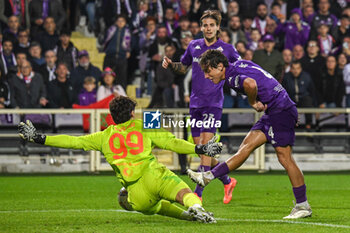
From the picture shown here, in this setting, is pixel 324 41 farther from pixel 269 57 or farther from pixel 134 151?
pixel 134 151

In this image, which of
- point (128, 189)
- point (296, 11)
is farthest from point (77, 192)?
point (296, 11)

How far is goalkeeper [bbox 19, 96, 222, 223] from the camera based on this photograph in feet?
26.3

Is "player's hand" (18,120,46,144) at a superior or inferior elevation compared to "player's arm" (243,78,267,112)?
inferior

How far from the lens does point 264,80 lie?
907 centimetres

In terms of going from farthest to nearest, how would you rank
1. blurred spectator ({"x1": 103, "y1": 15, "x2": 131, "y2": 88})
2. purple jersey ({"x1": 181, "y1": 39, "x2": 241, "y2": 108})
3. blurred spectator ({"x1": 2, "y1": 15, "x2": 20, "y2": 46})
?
blurred spectator ({"x1": 2, "y1": 15, "x2": 20, "y2": 46}), blurred spectator ({"x1": 103, "y1": 15, "x2": 131, "y2": 88}), purple jersey ({"x1": 181, "y1": 39, "x2": 241, "y2": 108})

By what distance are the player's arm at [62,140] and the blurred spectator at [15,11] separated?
516 inches

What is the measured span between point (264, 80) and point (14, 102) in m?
10.5

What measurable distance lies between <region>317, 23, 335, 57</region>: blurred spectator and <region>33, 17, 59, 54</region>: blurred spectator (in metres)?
6.42

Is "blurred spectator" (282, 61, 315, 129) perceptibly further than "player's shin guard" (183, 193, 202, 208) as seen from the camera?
Yes

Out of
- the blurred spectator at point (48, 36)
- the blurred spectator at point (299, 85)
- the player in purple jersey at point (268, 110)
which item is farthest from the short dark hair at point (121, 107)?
the blurred spectator at point (48, 36)

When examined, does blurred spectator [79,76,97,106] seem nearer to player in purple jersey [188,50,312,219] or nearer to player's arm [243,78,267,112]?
player in purple jersey [188,50,312,219]

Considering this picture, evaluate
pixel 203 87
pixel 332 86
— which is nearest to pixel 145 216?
pixel 203 87

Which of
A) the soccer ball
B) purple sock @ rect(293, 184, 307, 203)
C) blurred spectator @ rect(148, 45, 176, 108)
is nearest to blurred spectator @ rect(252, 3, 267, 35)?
blurred spectator @ rect(148, 45, 176, 108)

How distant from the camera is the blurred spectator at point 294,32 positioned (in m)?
20.0
